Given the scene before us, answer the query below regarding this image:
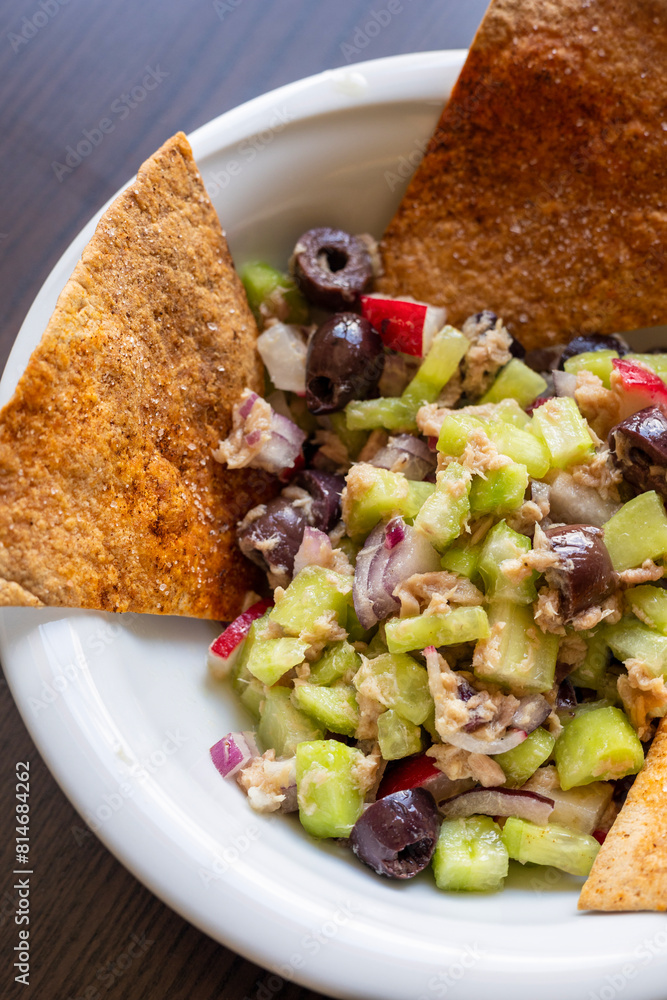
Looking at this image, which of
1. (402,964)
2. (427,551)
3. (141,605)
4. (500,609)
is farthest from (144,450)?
(402,964)

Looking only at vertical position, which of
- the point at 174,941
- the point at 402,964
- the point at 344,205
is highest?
the point at 344,205

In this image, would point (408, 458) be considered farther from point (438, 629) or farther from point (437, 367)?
point (438, 629)

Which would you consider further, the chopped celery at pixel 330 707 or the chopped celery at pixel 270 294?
the chopped celery at pixel 270 294

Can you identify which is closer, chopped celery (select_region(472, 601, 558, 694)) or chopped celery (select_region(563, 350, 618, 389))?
chopped celery (select_region(472, 601, 558, 694))

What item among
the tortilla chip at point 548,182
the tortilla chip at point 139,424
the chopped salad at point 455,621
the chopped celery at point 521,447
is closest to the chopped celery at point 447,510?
the chopped salad at point 455,621

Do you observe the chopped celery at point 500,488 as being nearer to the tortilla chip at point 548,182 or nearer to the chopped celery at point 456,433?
the chopped celery at point 456,433

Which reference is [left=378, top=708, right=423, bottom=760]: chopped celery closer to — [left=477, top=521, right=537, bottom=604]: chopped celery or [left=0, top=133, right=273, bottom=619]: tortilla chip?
[left=477, top=521, right=537, bottom=604]: chopped celery

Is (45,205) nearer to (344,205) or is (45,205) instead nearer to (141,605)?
(344,205)

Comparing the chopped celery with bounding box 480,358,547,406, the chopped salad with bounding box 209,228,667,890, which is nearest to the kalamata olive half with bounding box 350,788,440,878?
the chopped salad with bounding box 209,228,667,890
